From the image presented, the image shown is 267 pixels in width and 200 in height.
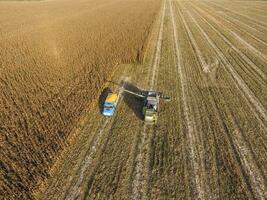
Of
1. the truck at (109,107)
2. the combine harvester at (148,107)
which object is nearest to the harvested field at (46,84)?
A: the truck at (109,107)

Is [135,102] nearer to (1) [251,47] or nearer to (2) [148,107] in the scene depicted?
(2) [148,107]

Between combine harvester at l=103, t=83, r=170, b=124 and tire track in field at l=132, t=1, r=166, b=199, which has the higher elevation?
combine harvester at l=103, t=83, r=170, b=124

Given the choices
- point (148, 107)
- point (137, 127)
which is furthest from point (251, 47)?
point (137, 127)

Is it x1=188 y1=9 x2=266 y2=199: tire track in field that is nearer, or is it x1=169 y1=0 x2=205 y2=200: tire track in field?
x1=169 y1=0 x2=205 y2=200: tire track in field

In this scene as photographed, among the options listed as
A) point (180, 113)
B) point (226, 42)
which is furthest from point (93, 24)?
point (180, 113)

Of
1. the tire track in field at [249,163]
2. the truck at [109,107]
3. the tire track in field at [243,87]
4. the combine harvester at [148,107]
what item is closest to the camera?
the tire track in field at [249,163]

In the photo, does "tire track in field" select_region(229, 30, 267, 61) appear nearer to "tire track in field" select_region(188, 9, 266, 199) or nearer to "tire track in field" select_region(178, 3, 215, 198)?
"tire track in field" select_region(178, 3, 215, 198)

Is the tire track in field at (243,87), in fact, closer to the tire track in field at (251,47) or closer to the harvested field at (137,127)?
the harvested field at (137,127)

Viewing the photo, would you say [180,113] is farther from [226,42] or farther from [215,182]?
[226,42]

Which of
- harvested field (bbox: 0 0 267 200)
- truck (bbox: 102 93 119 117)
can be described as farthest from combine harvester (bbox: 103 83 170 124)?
harvested field (bbox: 0 0 267 200)
